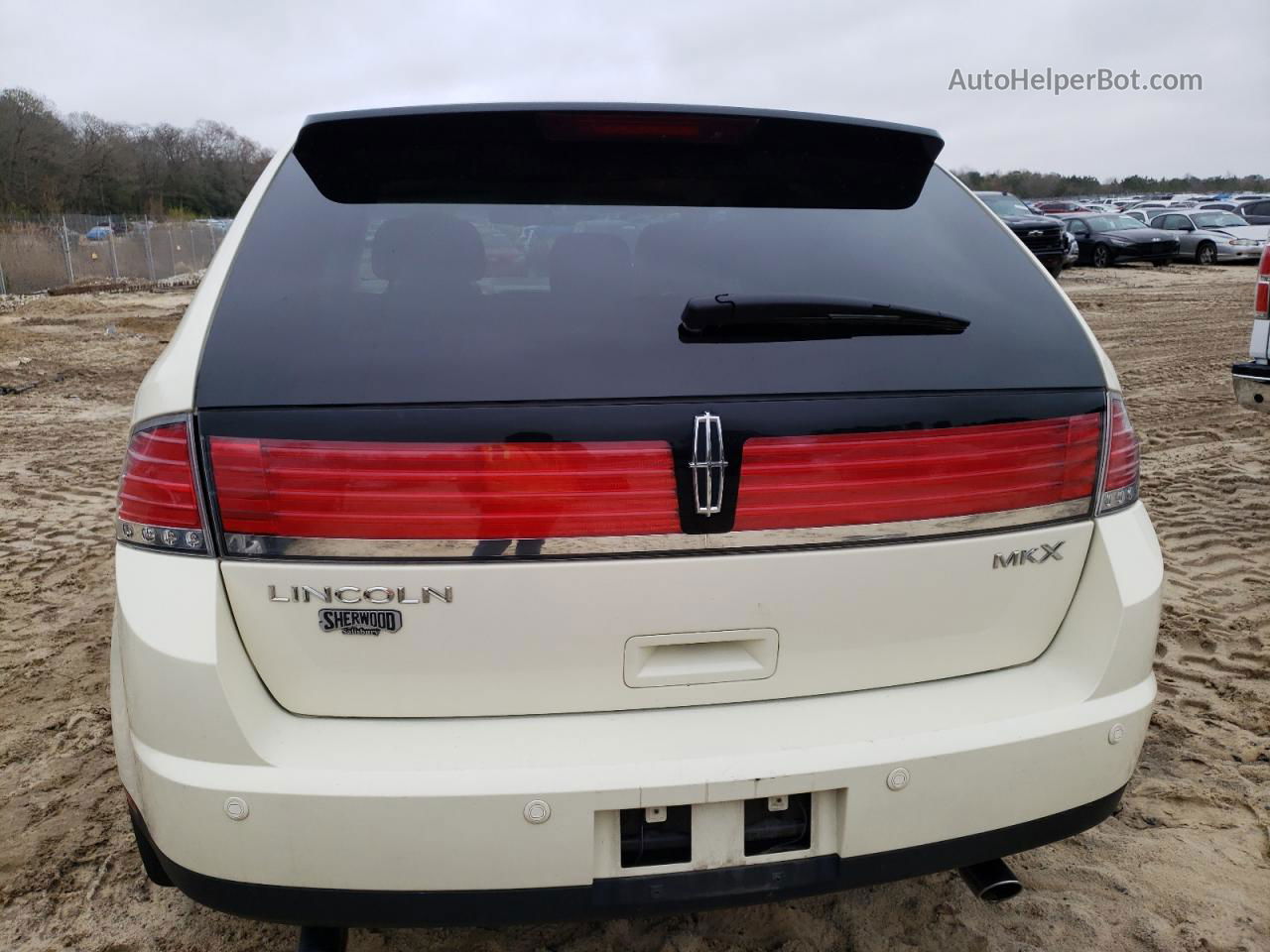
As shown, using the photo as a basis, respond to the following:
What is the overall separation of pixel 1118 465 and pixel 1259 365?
14.1 ft

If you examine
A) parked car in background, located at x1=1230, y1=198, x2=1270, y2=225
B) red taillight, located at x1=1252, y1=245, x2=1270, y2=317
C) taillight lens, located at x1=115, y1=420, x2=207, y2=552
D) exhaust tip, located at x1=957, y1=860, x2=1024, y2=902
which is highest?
parked car in background, located at x1=1230, y1=198, x2=1270, y2=225

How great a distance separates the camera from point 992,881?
6.49 feet

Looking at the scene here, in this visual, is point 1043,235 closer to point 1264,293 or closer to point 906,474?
point 1264,293

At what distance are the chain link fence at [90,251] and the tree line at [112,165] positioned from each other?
8.01 meters

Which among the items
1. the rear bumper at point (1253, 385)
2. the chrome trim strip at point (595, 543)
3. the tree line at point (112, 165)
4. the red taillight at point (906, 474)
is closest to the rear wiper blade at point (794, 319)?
the red taillight at point (906, 474)

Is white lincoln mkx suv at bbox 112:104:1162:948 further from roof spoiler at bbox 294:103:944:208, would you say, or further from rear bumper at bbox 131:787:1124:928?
roof spoiler at bbox 294:103:944:208

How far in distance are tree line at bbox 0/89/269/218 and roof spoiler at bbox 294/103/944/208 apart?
4105cm

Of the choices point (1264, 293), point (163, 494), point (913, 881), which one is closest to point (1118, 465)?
point (913, 881)

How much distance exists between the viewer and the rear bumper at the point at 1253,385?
204 inches

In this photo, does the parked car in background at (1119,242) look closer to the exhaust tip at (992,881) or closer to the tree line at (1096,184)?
the exhaust tip at (992,881)

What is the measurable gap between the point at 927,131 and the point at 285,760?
1.86 metres

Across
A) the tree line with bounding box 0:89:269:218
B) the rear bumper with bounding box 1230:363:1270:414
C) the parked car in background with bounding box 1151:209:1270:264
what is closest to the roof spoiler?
the rear bumper with bounding box 1230:363:1270:414

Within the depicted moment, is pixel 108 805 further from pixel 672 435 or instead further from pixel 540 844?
pixel 672 435

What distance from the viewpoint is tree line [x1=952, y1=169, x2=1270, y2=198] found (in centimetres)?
8288
